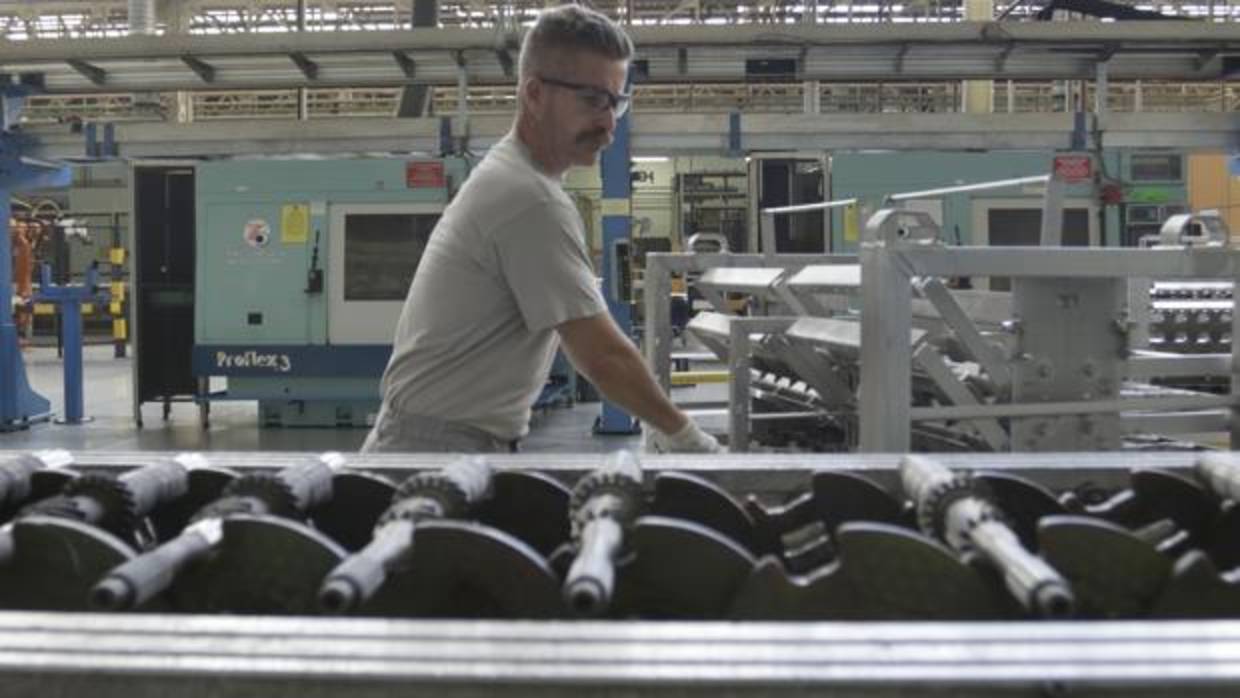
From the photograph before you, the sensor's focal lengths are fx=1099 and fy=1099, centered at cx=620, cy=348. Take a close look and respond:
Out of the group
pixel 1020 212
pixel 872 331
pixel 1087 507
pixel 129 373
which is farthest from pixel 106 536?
pixel 129 373

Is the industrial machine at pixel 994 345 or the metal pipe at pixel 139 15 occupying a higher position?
the metal pipe at pixel 139 15

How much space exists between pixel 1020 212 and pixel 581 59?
19.4ft

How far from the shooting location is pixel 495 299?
185 cm

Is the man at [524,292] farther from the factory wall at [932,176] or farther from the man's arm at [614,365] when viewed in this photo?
the factory wall at [932,176]

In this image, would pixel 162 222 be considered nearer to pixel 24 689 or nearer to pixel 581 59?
pixel 581 59

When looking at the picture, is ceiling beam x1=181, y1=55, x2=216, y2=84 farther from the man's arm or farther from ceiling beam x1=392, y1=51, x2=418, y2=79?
the man's arm

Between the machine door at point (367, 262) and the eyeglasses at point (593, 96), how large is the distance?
538 centimetres

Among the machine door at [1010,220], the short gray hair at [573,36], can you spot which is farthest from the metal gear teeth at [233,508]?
the machine door at [1010,220]

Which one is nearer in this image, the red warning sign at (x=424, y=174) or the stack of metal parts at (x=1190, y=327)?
the stack of metal parts at (x=1190, y=327)

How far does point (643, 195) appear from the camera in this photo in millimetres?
15312

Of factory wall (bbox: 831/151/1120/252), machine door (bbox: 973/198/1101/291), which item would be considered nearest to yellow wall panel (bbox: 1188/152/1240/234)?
factory wall (bbox: 831/151/1120/252)

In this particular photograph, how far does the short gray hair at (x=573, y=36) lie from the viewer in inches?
69.0

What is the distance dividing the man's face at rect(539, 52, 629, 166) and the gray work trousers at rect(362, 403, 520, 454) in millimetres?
496

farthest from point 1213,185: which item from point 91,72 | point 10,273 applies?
point 10,273
